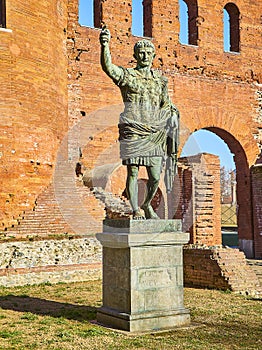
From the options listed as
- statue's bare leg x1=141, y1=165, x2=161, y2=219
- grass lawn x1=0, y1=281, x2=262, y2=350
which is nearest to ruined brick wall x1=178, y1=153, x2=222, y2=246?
grass lawn x1=0, y1=281, x2=262, y2=350

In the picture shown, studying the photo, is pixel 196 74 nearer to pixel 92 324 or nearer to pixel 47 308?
pixel 47 308

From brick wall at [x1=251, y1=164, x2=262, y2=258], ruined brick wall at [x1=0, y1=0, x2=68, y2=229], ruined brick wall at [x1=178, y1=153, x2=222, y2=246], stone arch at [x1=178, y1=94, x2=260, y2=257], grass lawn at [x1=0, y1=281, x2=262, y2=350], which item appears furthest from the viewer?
stone arch at [x1=178, y1=94, x2=260, y2=257]

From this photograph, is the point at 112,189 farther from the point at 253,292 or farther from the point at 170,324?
the point at 170,324

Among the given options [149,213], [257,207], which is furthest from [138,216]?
[257,207]

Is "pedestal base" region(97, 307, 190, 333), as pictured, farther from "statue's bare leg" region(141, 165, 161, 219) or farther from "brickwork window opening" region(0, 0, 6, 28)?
"brickwork window opening" region(0, 0, 6, 28)

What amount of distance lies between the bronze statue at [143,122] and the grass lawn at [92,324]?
138cm

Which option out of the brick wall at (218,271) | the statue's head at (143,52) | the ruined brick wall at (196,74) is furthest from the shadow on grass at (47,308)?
the ruined brick wall at (196,74)

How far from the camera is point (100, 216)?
11820 mm

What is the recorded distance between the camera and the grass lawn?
5.06 metres

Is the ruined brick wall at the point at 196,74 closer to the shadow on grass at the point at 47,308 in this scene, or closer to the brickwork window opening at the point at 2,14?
the brickwork window opening at the point at 2,14

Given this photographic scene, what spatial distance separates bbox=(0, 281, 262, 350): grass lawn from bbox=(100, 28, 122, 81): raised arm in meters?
2.87

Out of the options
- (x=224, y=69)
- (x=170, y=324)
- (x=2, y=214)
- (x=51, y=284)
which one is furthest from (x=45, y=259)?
(x=224, y=69)

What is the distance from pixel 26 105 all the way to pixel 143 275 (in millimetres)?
7068

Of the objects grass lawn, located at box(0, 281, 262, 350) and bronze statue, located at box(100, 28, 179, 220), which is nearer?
grass lawn, located at box(0, 281, 262, 350)
